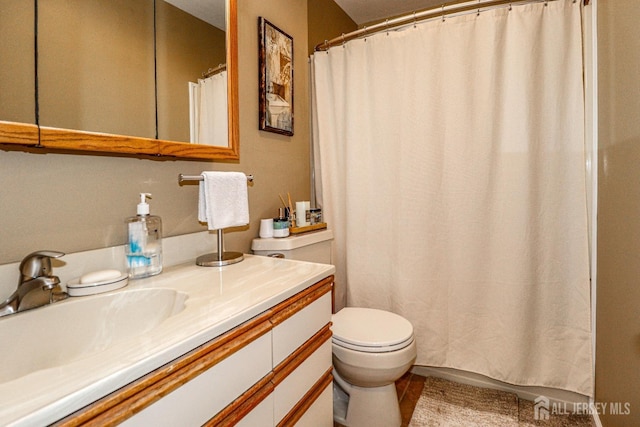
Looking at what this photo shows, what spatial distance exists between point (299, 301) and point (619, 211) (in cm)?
122

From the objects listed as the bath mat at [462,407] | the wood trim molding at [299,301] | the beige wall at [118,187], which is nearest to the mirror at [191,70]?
the beige wall at [118,187]

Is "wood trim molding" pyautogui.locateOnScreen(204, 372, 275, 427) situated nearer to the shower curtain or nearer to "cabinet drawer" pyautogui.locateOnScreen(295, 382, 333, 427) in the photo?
"cabinet drawer" pyautogui.locateOnScreen(295, 382, 333, 427)

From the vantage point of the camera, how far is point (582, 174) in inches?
58.9

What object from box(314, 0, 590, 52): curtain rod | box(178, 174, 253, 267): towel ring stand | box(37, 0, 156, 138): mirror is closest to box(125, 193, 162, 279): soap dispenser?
box(178, 174, 253, 267): towel ring stand

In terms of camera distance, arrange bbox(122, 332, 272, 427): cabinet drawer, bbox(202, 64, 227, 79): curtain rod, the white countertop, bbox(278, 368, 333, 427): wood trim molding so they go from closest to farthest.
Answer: the white countertop < bbox(122, 332, 272, 427): cabinet drawer < bbox(278, 368, 333, 427): wood trim molding < bbox(202, 64, 227, 79): curtain rod

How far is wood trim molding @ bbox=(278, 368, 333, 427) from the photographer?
930 mm

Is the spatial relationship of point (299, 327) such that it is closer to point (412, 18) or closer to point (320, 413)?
point (320, 413)

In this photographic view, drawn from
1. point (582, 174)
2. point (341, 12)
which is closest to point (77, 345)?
point (582, 174)

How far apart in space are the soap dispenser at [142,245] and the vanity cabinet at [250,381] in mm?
466

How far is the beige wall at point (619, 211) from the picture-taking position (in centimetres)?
106

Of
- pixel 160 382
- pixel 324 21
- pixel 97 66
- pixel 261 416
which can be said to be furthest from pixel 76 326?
pixel 324 21

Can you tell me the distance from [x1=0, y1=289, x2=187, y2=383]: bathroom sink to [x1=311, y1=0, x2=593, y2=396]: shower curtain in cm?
131

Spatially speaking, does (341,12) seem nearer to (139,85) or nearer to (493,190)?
(493,190)

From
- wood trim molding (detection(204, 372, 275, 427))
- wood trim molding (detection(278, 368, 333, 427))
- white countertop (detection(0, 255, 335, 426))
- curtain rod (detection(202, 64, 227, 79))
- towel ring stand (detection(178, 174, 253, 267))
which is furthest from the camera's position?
curtain rod (detection(202, 64, 227, 79))
